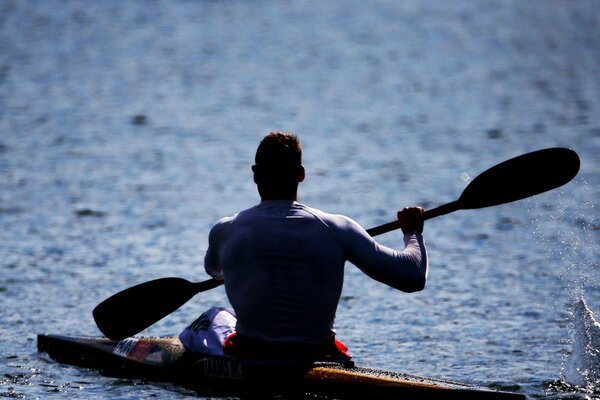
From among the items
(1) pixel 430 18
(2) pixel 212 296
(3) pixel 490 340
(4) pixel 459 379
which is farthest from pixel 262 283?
(1) pixel 430 18

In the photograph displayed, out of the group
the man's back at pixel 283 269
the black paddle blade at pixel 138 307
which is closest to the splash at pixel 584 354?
the man's back at pixel 283 269

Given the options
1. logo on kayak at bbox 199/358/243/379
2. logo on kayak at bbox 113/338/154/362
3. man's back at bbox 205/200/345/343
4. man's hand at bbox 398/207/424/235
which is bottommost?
logo on kayak at bbox 113/338/154/362

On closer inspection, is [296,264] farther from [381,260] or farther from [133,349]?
[133,349]

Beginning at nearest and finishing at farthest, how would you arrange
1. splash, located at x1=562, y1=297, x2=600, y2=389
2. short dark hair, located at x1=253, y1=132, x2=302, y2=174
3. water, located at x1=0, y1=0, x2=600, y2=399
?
short dark hair, located at x1=253, y1=132, x2=302, y2=174, splash, located at x1=562, y1=297, x2=600, y2=389, water, located at x1=0, y1=0, x2=600, y2=399

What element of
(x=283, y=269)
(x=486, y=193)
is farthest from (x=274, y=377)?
(x=486, y=193)

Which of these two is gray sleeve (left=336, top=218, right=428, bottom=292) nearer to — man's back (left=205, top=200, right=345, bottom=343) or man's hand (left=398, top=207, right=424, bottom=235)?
man's back (left=205, top=200, right=345, bottom=343)

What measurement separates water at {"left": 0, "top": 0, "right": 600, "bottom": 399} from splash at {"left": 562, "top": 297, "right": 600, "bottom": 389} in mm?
88

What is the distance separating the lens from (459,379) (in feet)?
26.7

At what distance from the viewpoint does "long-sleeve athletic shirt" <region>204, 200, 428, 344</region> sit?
6.65 m

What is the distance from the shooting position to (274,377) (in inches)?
269

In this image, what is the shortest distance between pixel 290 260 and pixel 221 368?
2.75 ft

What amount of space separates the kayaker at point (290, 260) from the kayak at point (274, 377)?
107 mm

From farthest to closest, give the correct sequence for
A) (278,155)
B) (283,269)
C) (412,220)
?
(412,220), (283,269), (278,155)

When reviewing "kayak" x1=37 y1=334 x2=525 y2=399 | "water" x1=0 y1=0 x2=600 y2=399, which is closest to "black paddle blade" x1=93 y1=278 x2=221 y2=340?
"kayak" x1=37 y1=334 x2=525 y2=399
